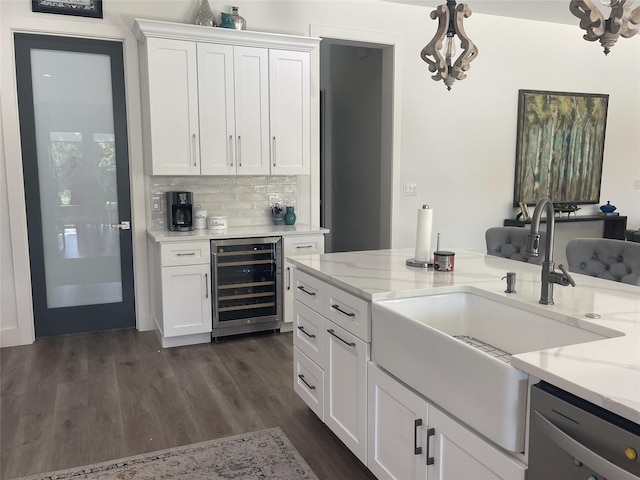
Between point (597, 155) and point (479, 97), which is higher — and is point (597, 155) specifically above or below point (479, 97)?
below

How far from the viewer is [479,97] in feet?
17.4

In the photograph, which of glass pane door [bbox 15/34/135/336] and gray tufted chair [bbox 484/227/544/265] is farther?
glass pane door [bbox 15/34/135/336]

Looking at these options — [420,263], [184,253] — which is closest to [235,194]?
[184,253]

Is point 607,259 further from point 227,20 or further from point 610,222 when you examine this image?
point 610,222

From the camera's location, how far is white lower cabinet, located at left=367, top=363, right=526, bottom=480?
1454 mm

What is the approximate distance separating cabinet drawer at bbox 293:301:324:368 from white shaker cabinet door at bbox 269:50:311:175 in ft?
6.17

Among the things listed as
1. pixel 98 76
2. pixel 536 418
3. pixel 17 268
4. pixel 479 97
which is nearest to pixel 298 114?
pixel 98 76

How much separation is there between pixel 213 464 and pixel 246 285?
72.9 inches

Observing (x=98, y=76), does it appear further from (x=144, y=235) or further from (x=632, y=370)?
(x=632, y=370)

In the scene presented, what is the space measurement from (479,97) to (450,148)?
0.60 meters

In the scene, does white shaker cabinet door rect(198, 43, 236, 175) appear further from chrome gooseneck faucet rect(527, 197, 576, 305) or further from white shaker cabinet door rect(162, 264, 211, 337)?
chrome gooseneck faucet rect(527, 197, 576, 305)

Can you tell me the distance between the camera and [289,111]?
4.40m

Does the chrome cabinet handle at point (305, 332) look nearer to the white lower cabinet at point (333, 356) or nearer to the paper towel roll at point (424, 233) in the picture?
the white lower cabinet at point (333, 356)

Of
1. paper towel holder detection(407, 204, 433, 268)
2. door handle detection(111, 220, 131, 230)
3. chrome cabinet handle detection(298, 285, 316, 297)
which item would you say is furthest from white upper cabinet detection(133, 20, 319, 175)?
paper towel holder detection(407, 204, 433, 268)
